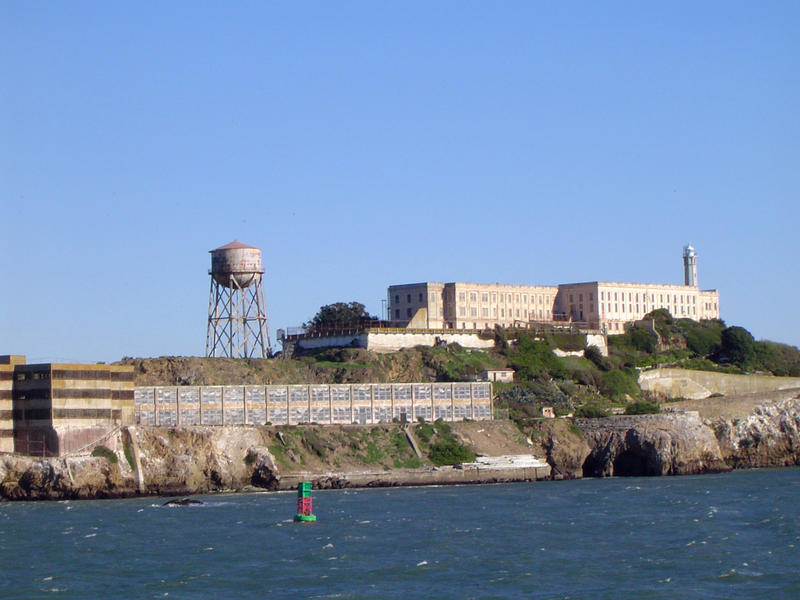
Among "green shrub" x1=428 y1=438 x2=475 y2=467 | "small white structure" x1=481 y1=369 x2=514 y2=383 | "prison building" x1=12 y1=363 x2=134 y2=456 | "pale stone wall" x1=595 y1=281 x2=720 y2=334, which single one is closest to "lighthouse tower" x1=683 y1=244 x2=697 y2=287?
"pale stone wall" x1=595 y1=281 x2=720 y2=334

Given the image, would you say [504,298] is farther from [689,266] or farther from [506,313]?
[689,266]

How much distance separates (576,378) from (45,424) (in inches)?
2369

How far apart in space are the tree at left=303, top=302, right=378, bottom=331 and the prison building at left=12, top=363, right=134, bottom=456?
2058 inches

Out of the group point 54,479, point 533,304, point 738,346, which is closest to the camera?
point 54,479

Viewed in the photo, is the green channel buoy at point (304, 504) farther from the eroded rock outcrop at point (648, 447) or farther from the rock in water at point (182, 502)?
the eroded rock outcrop at point (648, 447)

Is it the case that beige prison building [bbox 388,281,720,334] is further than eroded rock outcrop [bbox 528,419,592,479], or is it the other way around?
beige prison building [bbox 388,281,720,334]

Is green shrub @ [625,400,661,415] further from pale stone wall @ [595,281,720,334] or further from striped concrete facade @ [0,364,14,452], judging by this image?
striped concrete facade @ [0,364,14,452]

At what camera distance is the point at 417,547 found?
200ft

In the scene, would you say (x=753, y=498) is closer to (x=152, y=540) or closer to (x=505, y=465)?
(x=505, y=465)

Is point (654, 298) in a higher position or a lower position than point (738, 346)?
higher

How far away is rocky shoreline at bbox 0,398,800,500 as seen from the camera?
3484 inches

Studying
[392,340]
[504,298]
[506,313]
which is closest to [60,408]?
[392,340]

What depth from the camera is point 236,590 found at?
50.2 metres

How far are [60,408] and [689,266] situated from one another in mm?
104899
